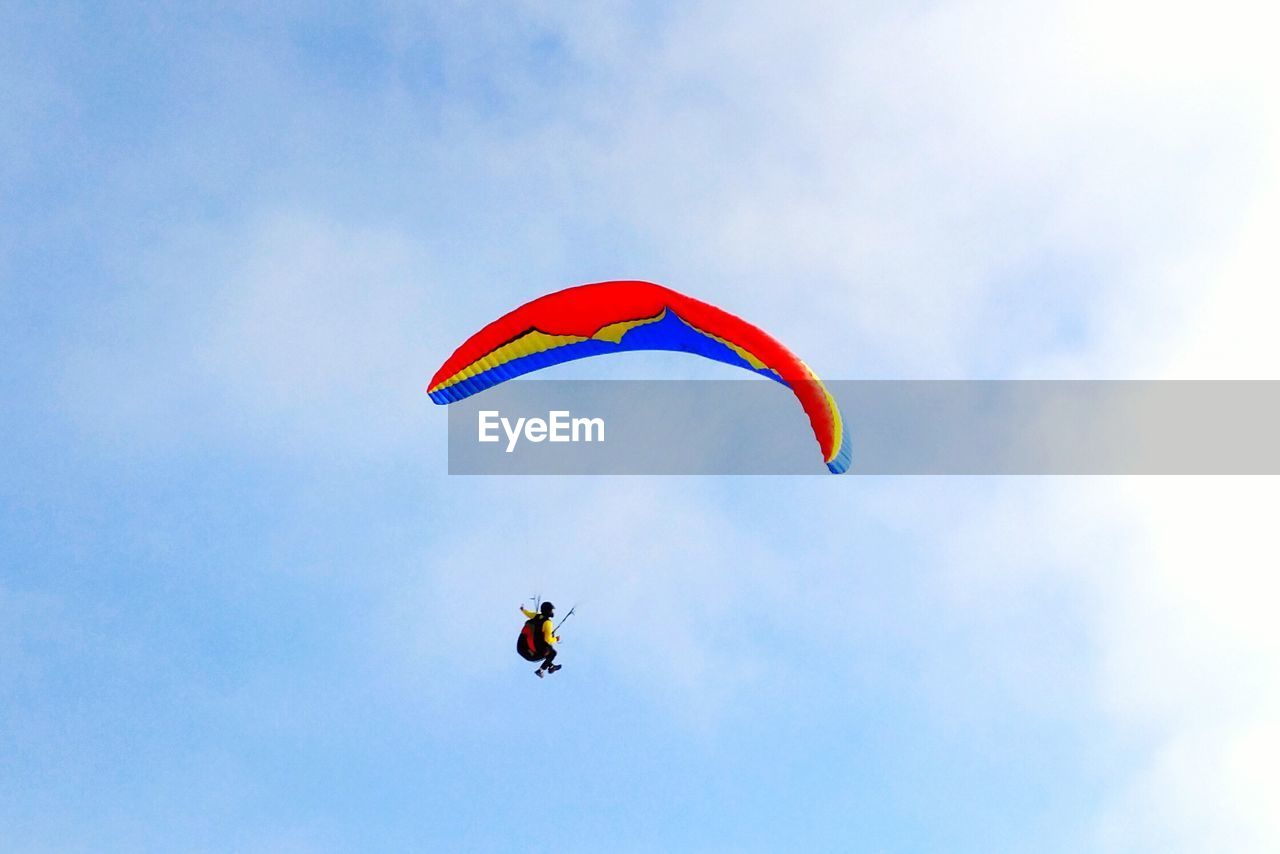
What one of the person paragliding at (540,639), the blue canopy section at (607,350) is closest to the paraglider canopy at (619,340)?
the blue canopy section at (607,350)

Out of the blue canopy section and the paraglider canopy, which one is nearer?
the paraglider canopy

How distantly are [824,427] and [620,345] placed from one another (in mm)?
4516

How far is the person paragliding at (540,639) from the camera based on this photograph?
88.5ft

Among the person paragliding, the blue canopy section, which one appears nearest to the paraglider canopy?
the blue canopy section

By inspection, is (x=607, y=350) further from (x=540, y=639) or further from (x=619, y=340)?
(x=540, y=639)

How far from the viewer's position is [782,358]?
25.9 meters

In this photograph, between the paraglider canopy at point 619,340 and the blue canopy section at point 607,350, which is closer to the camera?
the paraglider canopy at point 619,340

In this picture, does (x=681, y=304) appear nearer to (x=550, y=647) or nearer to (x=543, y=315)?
(x=543, y=315)

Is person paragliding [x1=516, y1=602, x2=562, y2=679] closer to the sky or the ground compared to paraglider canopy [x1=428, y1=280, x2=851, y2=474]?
closer to the ground

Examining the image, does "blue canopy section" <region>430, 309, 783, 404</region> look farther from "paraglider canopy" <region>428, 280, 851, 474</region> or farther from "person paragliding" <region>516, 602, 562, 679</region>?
"person paragliding" <region>516, 602, 562, 679</region>

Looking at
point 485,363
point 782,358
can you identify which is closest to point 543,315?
point 485,363

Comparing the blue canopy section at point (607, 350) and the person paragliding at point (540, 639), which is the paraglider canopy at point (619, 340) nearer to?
the blue canopy section at point (607, 350)

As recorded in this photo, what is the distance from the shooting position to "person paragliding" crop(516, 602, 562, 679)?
26969mm

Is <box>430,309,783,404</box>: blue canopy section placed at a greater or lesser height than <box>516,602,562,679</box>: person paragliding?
greater
